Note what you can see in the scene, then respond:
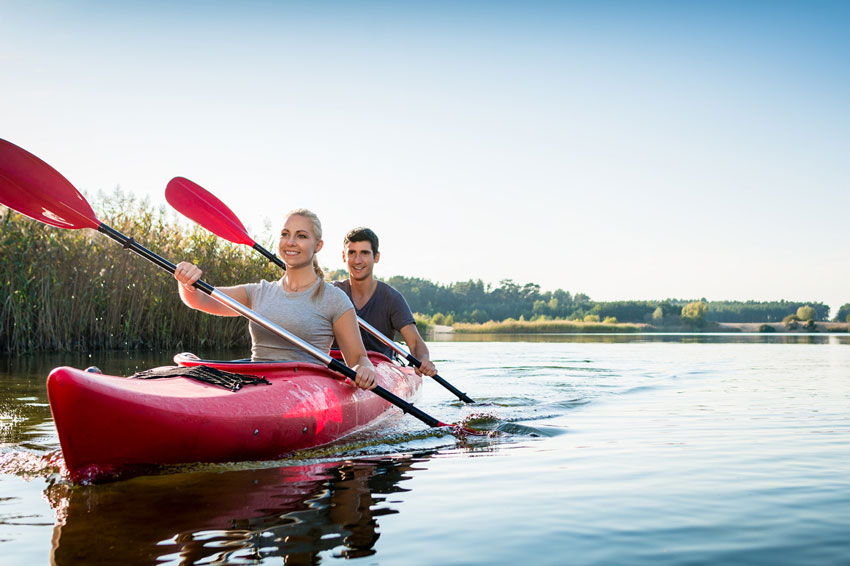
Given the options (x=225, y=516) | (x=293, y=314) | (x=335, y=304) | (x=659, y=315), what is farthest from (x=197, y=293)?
(x=659, y=315)

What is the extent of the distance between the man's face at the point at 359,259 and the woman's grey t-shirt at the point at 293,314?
1452 mm

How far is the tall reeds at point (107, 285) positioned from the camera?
10000mm

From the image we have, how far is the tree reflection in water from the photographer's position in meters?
2.03

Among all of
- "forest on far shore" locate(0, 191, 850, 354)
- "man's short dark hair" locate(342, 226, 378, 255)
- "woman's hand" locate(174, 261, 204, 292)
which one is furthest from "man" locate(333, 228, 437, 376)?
"forest on far shore" locate(0, 191, 850, 354)

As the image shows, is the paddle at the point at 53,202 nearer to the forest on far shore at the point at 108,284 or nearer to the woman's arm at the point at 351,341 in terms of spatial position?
the woman's arm at the point at 351,341

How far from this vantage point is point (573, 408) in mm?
5930

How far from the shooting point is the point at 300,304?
12.4ft

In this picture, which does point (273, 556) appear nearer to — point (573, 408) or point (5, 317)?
point (573, 408)

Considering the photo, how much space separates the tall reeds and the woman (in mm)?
7538

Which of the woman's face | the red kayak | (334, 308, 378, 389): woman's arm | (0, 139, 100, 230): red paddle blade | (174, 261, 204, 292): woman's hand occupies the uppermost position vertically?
(0, 139, 100, 230): red paddle blade

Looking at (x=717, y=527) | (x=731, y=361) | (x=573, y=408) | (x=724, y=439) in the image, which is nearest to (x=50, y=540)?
(x=717, y=527)

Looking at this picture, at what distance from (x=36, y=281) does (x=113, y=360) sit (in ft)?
6.89

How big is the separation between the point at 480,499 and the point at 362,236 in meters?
3.00

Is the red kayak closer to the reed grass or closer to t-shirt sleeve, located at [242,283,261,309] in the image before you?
t-shirt sleeve, located at [242,283,261,309]
